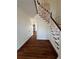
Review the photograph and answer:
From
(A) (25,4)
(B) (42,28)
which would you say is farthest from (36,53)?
(B) (42,28)

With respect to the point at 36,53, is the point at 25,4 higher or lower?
higher

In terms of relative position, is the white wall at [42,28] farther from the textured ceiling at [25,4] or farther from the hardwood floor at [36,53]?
Answer: the hardwood floor at [36,53]

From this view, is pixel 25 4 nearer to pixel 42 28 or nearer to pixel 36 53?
pixel 36 53

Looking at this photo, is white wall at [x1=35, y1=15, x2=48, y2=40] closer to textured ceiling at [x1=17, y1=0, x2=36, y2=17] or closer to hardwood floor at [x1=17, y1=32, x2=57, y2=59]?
textured ceiling at [x1=17, y1=0, x2=36, y2=17]

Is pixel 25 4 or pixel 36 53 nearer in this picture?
pixel 36 53

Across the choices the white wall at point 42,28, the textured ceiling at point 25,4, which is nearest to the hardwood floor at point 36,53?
the textured ceiling at point 25,4

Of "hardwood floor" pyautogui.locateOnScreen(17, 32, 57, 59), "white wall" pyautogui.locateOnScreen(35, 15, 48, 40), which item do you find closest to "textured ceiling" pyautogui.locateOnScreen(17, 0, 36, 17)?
"hardwood floor" pyautogui.locateOnScreen(17, 32, 57, 59)

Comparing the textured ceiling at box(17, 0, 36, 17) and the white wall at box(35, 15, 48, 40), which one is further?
the white wall at box(35, 15, 48, 40)

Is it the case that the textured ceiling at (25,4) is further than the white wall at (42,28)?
No

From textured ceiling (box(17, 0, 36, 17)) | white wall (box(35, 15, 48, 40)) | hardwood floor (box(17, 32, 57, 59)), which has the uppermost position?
textured ceiling (box(17, 0, 36, 17))

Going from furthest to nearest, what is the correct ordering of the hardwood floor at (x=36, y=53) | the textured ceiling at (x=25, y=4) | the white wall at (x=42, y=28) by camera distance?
the white wall at (x=42, y=28) → the textured ceiling at (x=25, y=4) → the hardwood floor at (x=36, y=53)
